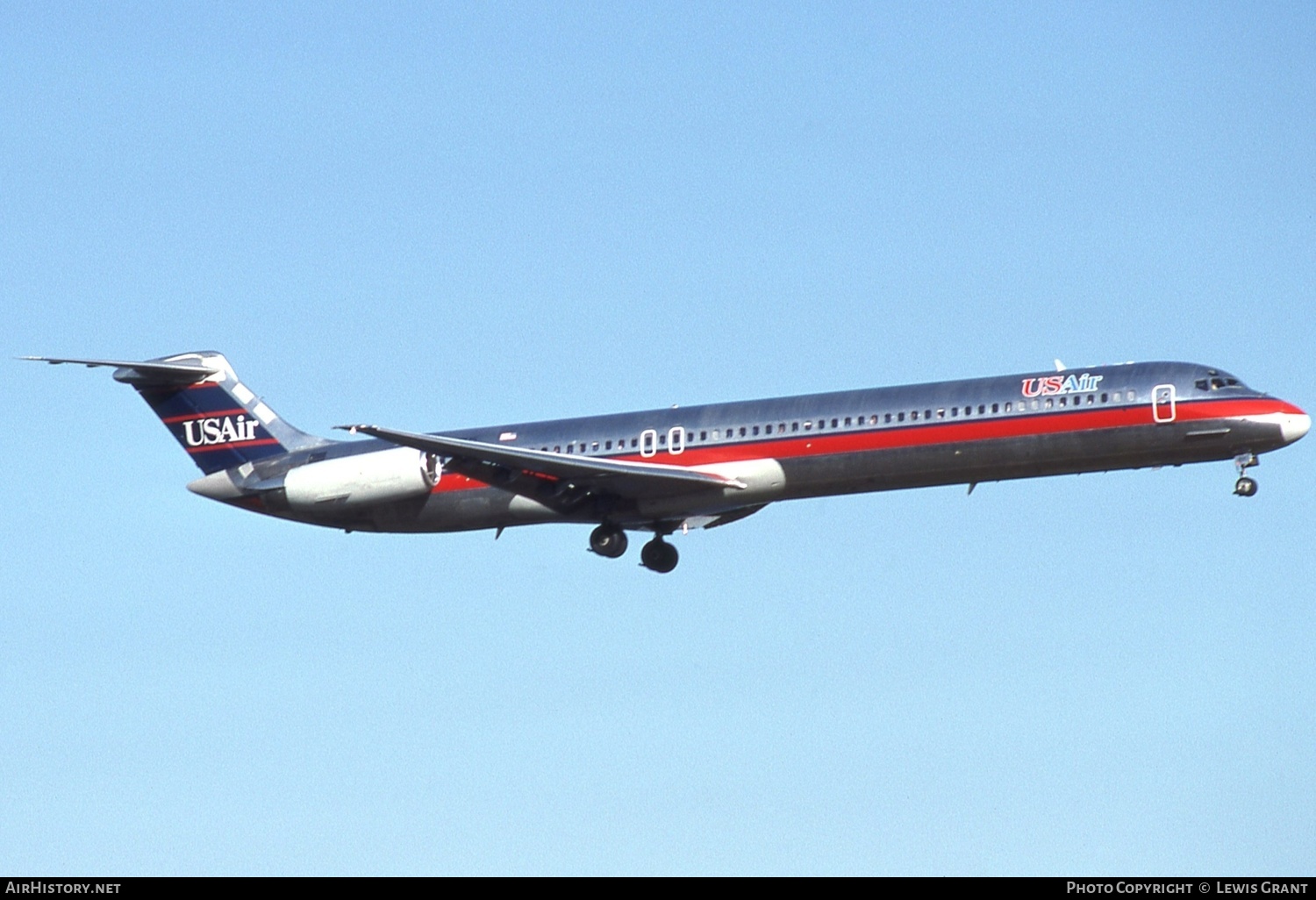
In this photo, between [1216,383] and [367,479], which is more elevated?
[367,479]

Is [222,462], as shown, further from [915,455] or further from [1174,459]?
[1174,459]

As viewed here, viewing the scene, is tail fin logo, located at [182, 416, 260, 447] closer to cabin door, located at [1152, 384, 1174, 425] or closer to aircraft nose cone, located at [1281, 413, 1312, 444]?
cabin door, located at [1152, 384, 1174, 425]

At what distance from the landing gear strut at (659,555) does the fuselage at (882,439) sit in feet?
2.26

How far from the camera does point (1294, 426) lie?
127 ft

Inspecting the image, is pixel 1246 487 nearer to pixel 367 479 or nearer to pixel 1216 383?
pixel 1216 383

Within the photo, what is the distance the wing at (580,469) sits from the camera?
41.0 m

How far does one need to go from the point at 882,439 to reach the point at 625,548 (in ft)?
22.4

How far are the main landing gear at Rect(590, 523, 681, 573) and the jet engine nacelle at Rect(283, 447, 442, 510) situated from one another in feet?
13.0

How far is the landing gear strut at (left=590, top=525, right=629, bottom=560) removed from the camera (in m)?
43.4

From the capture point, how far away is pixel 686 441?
4222 cm

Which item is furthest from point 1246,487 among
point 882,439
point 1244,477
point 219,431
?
point 219,431

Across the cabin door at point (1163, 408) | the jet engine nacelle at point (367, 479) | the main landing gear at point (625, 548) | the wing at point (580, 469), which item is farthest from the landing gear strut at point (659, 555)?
the cabin door at point (1163, 408)
